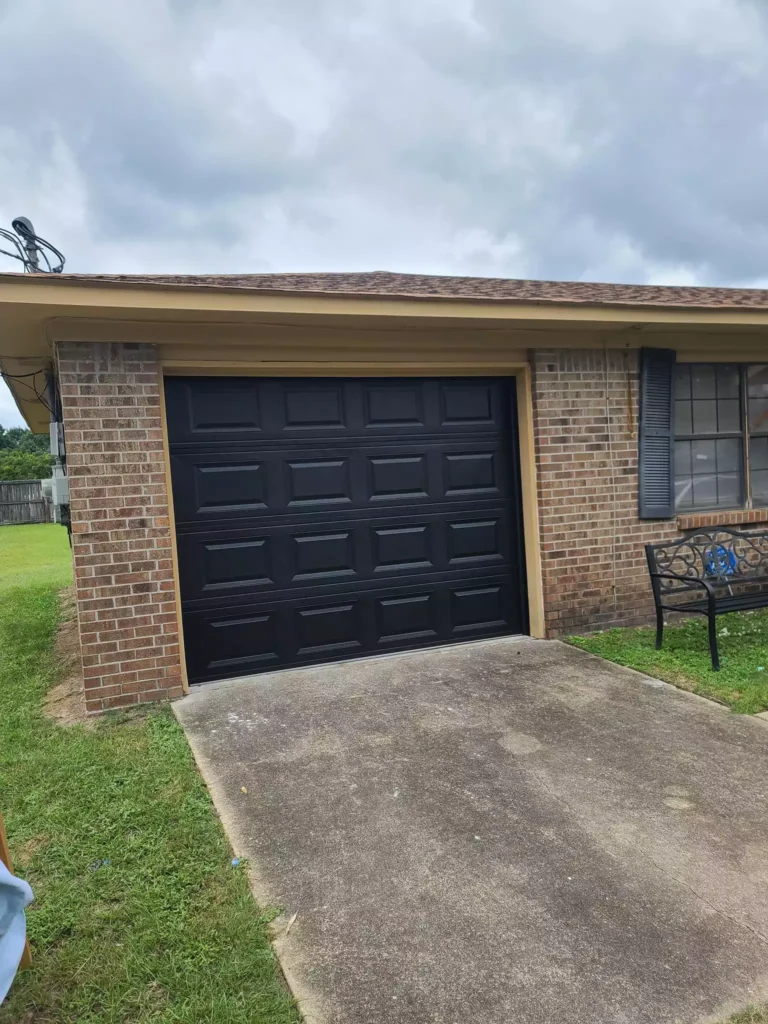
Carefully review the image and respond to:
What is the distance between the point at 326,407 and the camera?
5.30 metres

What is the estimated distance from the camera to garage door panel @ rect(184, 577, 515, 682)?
5.07 meters

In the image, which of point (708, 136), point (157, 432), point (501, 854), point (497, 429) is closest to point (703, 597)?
point (497, 429)

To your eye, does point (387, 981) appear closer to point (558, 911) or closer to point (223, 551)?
point (558, 911)

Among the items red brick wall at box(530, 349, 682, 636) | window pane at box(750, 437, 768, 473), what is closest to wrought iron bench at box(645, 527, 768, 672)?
red brick wall at box(530, 349, 682, 636)

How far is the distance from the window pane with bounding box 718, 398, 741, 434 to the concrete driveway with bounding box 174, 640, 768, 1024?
3125mm

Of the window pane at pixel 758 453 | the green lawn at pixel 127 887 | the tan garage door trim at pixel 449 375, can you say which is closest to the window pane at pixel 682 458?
the window pane at pixel 758 453

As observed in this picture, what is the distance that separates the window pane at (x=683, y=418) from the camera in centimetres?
627

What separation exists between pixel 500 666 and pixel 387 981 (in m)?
3.18

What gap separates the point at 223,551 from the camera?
5.05 metres

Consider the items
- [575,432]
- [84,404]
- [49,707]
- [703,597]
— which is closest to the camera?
[84,404]

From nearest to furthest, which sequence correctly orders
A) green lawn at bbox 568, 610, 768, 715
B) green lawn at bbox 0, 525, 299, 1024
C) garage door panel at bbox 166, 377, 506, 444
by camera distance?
green lawn at bbox 0, 525, 299, 1024, green lawn at bbox 568, 610, 768, 715, garage door panel at bbox 166, 377, 506, 444

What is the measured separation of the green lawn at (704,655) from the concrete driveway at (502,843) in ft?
0.83

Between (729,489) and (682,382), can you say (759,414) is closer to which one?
(729,489)

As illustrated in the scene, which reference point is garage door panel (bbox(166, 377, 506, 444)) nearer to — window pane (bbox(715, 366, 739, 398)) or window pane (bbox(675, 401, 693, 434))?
window pane (bbox(675, 401, 693, 434))
